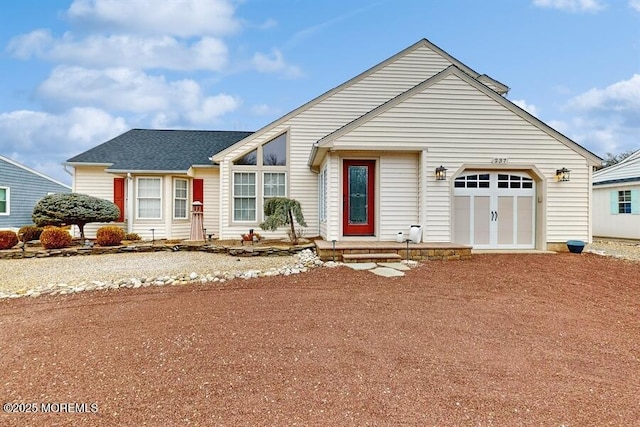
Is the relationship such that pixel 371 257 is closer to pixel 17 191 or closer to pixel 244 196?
pixel 244 196

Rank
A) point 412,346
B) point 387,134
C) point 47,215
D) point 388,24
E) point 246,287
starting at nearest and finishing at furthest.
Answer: point 412,346
point 246,287
point 387,134
point 47,215
point 388,24

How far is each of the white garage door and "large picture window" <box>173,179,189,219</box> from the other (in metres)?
9.67

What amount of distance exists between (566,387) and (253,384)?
8.19 ft

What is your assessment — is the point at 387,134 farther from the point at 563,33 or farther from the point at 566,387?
the point at 563,33

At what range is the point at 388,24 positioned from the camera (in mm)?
14289

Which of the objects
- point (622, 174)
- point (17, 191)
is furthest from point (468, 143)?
point (17, 191)

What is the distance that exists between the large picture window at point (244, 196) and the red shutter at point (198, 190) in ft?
7.68

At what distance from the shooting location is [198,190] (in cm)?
1315

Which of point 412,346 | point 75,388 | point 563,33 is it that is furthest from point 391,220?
point 563,33

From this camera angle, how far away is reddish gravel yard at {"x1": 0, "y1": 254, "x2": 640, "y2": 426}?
2.38 metres

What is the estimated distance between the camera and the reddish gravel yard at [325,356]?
2379mm

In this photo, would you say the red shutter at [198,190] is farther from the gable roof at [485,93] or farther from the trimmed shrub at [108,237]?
the gable roof at [485,93]

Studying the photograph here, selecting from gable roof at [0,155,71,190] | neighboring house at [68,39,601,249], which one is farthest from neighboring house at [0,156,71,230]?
neighboring house at [68,39,601,249]

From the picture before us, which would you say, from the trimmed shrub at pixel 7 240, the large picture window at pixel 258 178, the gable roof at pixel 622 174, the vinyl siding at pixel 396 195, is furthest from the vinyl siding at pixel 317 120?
the gable roof at pixel 622 174
